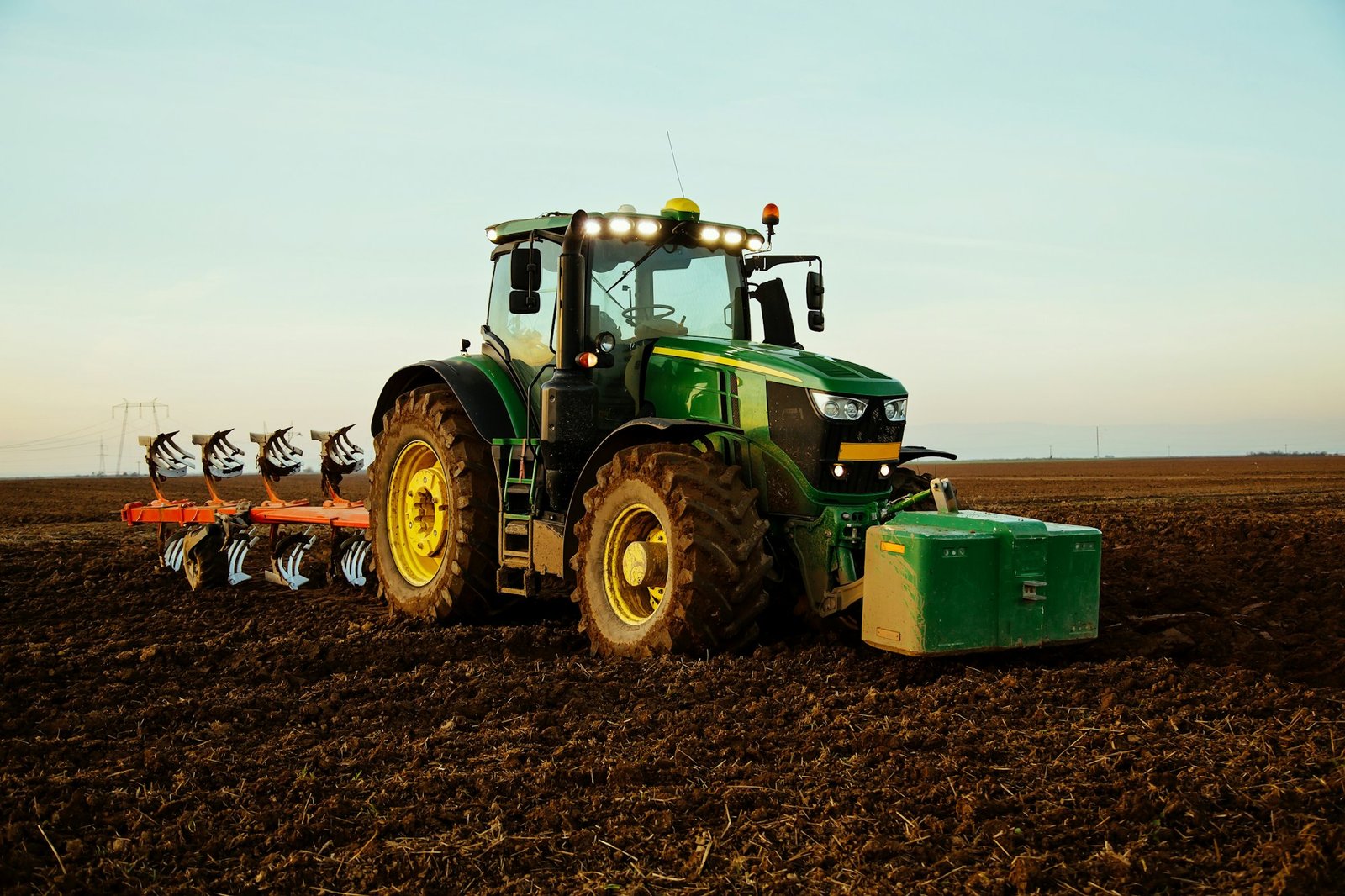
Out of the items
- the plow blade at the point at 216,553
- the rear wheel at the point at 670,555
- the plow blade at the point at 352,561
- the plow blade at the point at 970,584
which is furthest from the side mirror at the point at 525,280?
the plow blade at the point at 216,553

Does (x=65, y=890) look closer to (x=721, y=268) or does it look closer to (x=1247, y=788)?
(x=1247, y=788)

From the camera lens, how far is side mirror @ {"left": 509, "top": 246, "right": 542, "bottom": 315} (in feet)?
23.4

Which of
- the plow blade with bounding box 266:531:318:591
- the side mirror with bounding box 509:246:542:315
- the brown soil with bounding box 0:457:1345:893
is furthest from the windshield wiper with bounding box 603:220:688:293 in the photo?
the plow blade with bounding box 266:531:318:591

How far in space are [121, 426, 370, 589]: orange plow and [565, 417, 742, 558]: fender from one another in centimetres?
355

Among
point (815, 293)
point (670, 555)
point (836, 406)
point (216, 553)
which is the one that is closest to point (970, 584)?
point (836, 406)

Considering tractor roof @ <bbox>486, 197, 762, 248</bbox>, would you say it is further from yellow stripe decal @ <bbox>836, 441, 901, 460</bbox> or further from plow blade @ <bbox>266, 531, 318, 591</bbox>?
plow blade @ <bbox>266, 531, 318, 591</bbox>

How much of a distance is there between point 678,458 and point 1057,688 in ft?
7.41

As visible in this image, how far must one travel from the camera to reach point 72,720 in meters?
5.51

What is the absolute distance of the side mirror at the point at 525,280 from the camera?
23.4 feet

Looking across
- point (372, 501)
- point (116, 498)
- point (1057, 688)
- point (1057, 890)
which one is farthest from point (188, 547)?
point (116, 498)

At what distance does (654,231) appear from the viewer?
7562 mm

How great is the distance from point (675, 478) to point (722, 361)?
1.12 metres

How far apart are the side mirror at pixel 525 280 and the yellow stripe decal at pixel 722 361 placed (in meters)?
0.85

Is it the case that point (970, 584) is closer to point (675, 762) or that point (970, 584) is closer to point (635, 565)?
point (635, 565)
